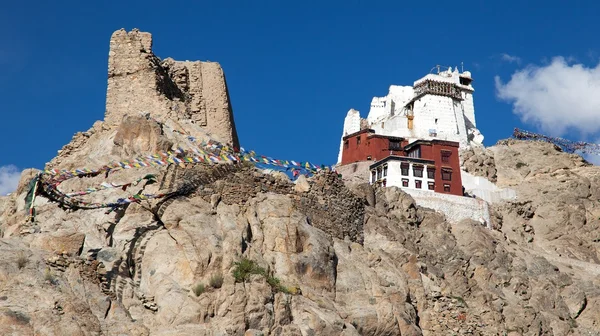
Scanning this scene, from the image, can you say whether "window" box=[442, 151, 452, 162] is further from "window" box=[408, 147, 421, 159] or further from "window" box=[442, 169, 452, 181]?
"window" box=[408, 147, 421, 159]

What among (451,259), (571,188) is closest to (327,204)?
Answer: (451,259)

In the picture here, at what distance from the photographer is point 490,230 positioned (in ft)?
213

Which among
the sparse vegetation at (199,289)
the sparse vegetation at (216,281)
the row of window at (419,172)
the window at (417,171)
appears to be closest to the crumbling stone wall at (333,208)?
the sparse vegetation at (216,281)

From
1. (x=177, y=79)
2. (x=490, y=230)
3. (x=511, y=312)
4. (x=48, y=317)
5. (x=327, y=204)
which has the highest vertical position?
(x=177, y=79)

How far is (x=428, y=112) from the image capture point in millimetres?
89875

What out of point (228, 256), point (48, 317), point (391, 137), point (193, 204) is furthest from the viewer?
point (391, 137)

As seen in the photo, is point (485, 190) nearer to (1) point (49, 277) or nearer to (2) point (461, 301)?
(2) point (461, 301)

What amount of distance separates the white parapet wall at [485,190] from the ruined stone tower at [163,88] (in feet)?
88.5

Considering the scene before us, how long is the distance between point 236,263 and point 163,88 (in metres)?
18.3

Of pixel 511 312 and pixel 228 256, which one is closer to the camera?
pixel 228 256

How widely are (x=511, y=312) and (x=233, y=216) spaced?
1864 centimetres

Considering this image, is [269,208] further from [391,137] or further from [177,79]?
[391,137]

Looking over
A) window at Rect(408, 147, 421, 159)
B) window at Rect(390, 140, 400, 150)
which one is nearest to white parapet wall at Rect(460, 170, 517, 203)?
window at Rect(408, 147, 421, 159)

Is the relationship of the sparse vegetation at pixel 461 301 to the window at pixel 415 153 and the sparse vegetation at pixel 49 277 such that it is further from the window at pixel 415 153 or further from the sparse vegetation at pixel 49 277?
the window at pixel 415 153
